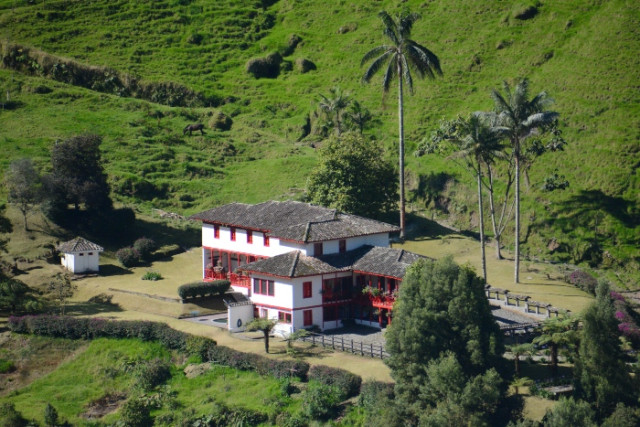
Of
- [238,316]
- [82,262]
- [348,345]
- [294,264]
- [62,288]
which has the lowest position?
[348,345]

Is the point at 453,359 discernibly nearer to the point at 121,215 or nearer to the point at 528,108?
the point at 528,108

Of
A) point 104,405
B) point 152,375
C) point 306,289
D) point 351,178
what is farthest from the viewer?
point 351,178

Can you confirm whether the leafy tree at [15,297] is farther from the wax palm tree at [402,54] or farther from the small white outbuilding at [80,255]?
the wax palm tree at [402,54]

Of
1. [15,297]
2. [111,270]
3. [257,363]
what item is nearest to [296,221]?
[257,363]

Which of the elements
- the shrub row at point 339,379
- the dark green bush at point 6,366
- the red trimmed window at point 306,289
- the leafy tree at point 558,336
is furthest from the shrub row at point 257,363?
the leafy tree at point 558,336

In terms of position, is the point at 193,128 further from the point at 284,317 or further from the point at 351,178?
the point at 284,317

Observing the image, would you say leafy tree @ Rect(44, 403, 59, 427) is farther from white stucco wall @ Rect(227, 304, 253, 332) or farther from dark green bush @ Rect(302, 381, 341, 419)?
dark green bush @ Rect(302, 381, 341, 419)
